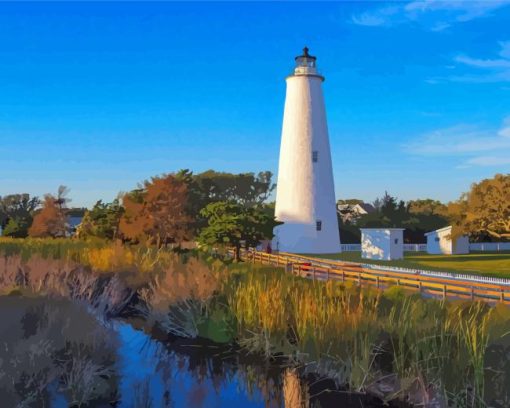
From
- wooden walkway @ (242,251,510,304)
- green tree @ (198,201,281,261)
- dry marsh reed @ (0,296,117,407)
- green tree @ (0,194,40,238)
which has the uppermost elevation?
green tree @ (0,194,40,238)

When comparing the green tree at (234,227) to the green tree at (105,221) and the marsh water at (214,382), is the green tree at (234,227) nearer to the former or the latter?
the green tree at (105,221)

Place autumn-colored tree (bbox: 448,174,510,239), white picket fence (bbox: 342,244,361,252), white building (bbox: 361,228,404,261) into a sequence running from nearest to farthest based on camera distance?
1. autumn-colored tree (bbox: 448,174,510,239)
2. white building (bbox: 361,228,404,261)
3. white picket fence (bbox: 342,244,361,252)

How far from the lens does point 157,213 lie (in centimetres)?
3572

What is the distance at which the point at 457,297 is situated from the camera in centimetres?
1788

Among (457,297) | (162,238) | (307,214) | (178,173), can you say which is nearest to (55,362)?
(457,297)

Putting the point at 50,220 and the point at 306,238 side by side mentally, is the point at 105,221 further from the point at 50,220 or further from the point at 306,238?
the point at 50,220

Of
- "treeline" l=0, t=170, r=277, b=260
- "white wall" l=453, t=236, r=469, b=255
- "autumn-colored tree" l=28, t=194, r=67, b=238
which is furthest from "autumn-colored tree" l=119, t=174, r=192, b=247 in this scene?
"white wall" l=453, t=236, r=469, b=255

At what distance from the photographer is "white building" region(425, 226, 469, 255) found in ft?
164

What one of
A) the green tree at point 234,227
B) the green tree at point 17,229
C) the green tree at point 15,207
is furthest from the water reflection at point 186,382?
the green tree at point 15,207

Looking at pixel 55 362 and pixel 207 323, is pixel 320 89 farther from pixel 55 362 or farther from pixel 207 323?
pixel 55 362

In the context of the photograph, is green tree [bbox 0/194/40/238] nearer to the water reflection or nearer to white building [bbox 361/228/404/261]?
white building [bbox 361/228/404/261]

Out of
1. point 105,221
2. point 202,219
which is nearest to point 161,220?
point 105,221

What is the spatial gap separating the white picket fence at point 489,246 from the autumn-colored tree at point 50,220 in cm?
3886

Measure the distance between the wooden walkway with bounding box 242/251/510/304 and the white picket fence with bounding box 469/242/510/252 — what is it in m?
30.2
